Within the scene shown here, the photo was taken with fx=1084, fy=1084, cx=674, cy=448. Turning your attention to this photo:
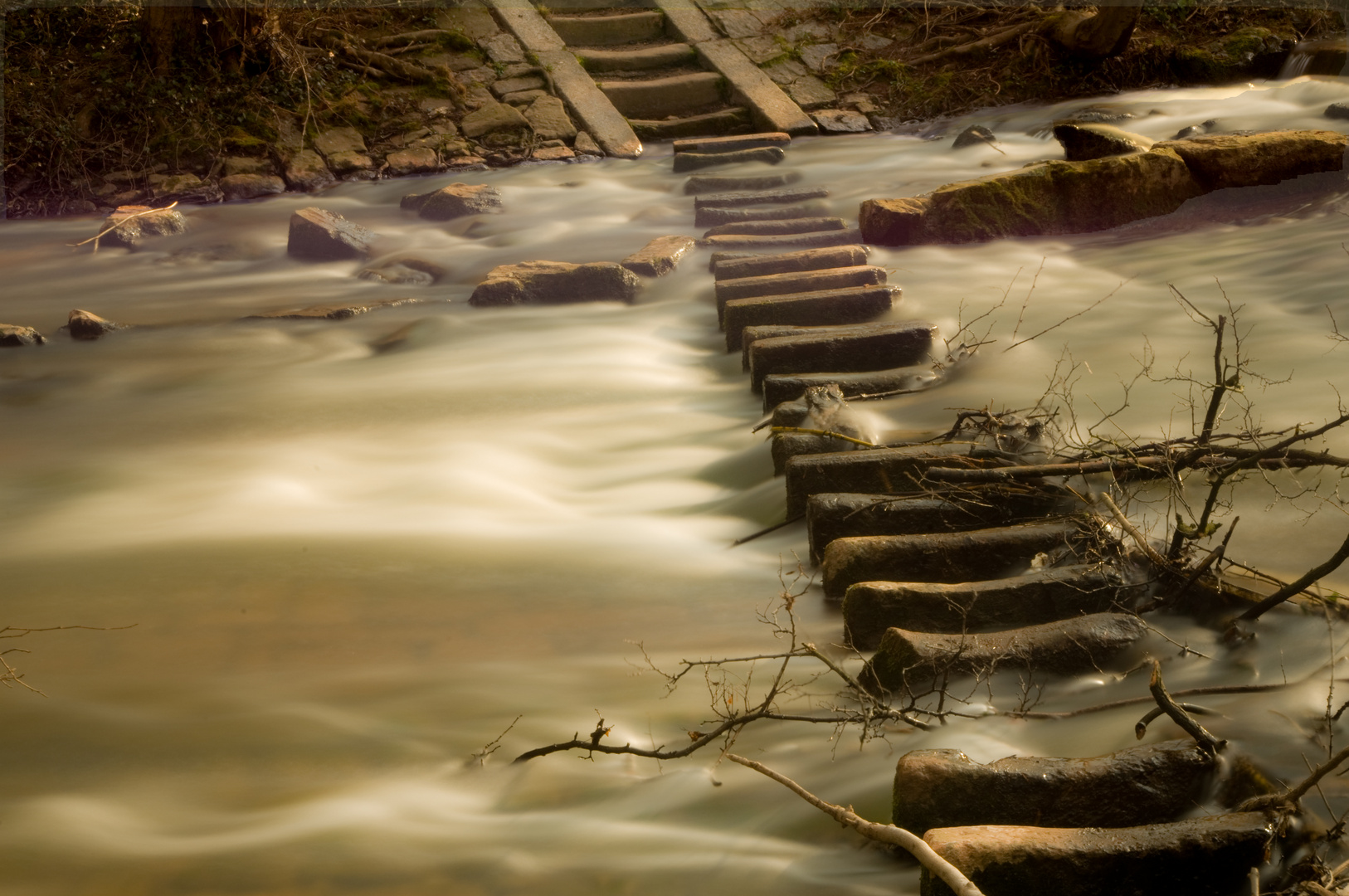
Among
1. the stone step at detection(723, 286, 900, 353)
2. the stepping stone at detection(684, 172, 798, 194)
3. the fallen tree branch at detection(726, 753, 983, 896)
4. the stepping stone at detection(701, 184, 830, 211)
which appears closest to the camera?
the fallen tree branch at detection(726, 753, 983, 896)

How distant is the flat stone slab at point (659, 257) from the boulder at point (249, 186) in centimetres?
364

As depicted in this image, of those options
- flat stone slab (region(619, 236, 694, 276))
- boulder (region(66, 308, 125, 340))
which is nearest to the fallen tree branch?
flat stone slab (region(619, 236, 694, 276))

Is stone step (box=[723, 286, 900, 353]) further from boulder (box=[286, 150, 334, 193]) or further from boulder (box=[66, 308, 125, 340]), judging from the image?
boulder (box=[286, 150, 334, 193])

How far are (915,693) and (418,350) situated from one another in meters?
3.56

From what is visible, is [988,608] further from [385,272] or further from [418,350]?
[385,272]

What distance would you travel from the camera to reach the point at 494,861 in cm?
193

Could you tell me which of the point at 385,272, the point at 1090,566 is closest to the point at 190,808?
the point at 1090,566

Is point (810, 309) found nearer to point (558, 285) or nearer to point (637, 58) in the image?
point (558, 285)

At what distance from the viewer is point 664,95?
9195 millimetres

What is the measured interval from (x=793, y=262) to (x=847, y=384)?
61.2 inches

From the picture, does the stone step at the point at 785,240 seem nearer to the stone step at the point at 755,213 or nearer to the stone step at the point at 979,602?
the stone step at the point at 755,213

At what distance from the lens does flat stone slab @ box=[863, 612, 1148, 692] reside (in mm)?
2178

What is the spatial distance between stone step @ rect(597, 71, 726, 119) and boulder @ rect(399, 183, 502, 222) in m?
2.12

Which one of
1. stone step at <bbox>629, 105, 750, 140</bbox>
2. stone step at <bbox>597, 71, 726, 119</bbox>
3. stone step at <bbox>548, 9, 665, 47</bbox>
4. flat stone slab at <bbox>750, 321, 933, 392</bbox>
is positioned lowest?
flat stone slab at <bbox>750, 321, 933, 392</bbox>
